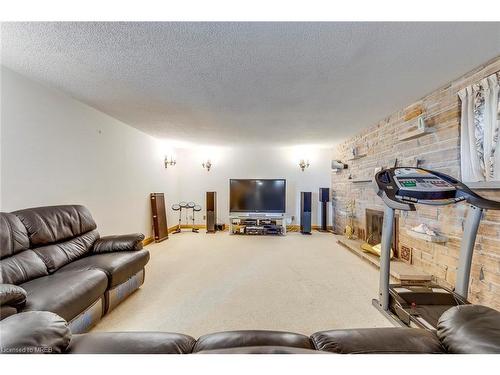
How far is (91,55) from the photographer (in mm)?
1751

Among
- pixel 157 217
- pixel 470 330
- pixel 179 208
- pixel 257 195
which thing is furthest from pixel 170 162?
pixel 470 330

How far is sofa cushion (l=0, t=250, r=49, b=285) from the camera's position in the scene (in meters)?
1.61

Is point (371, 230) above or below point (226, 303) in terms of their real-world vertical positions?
above

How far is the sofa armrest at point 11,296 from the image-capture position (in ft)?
3.91

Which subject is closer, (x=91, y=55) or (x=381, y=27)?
(x=381, y=27)

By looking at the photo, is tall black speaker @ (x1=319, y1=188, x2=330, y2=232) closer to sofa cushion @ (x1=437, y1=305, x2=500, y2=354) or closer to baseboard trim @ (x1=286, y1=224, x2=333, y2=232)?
baseboard trim @ (x1=286, y1=224, x2=333, y2=232)

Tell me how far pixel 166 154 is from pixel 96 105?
8.12 ft

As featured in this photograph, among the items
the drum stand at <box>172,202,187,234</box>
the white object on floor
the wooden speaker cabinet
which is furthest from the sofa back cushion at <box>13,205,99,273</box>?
the white object on floor

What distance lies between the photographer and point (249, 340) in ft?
2.98

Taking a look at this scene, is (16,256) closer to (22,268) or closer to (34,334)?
(22,268)

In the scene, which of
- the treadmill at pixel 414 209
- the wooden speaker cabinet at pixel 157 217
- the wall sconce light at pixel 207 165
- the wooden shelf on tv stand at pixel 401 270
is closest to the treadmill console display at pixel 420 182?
the treadmill at pixel 414 209

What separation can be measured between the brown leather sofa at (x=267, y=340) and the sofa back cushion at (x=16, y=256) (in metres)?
1.26
